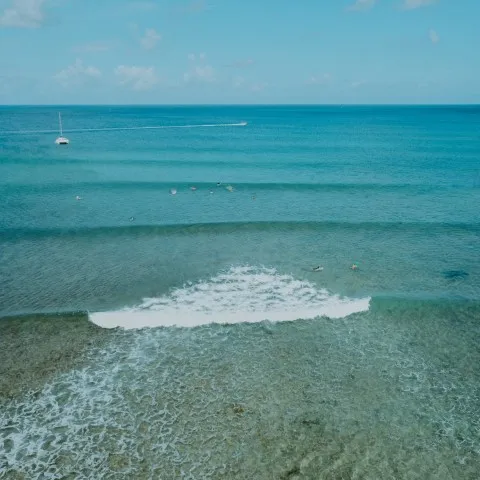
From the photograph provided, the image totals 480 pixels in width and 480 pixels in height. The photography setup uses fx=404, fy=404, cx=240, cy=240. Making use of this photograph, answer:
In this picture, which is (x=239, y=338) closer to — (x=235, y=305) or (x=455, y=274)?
(x=235, y=305)

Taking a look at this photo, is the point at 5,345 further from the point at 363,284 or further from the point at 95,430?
the point at 363,284

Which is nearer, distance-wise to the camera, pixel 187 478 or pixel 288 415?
pixel 187 478

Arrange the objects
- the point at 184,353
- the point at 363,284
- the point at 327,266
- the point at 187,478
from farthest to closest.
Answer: the point at 327,266 < the point at 363,284 < the point at 184,353 < the point at 187,478

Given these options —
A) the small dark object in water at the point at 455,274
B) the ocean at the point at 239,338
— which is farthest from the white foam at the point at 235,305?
the small dark object in water at the point at 455,274

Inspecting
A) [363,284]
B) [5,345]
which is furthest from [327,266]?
[5,345]

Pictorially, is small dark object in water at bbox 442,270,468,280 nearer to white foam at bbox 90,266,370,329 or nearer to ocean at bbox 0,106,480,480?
ocean at bbox 0,106,480,480

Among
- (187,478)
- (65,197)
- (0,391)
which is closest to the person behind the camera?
(187,478)
